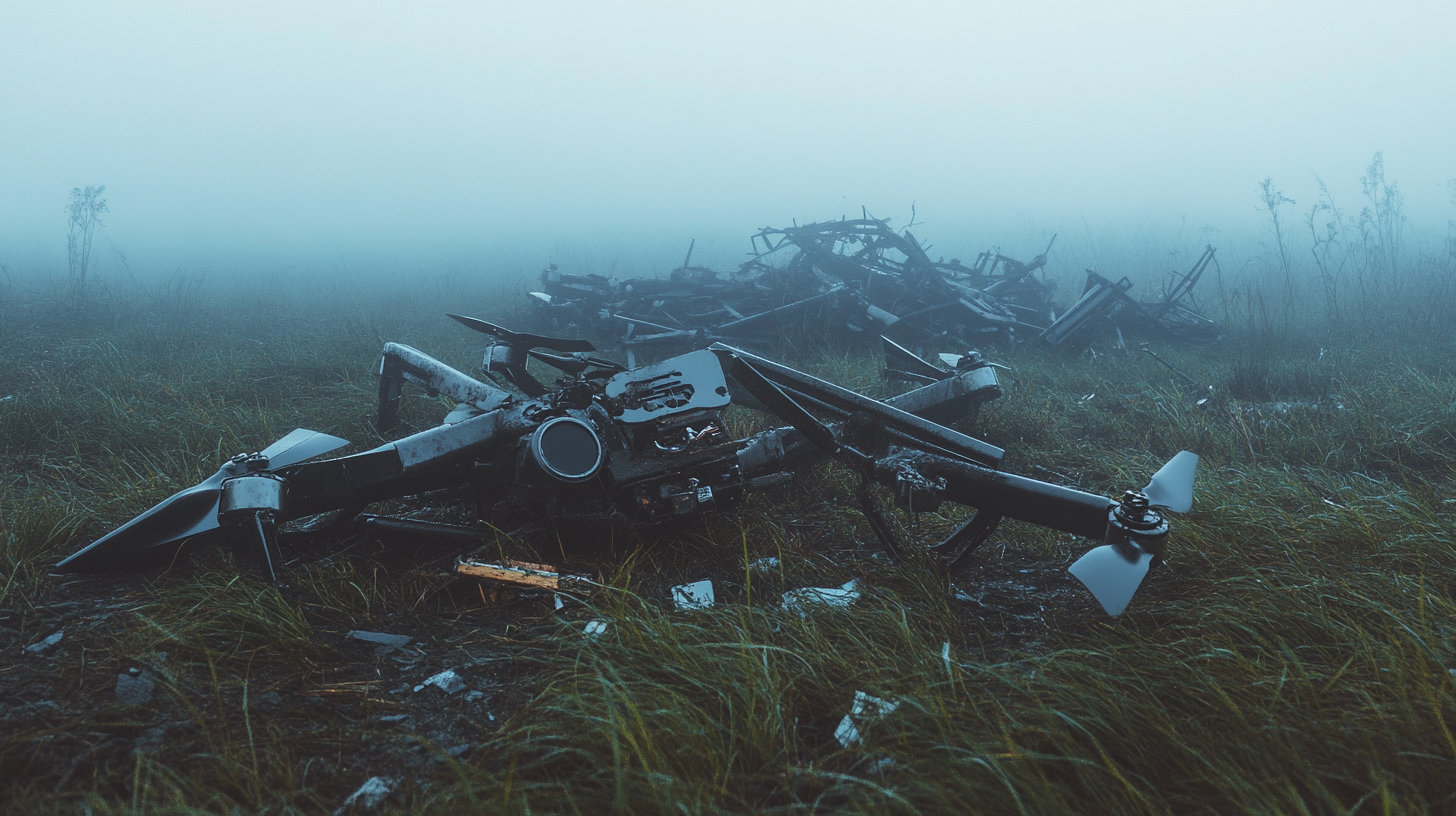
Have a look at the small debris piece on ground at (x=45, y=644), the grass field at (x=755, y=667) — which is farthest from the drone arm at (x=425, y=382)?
the small debris piece on ground at (x=45, y=644)

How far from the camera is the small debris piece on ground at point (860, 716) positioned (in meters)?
1.77

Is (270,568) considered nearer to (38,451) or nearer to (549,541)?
(549,541)

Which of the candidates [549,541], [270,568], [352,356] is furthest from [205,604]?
[352,356]

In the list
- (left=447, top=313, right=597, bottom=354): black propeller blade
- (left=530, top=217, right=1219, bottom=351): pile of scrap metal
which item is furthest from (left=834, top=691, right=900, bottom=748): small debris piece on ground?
(left=530, top=217, right=1219, bottom=351): pile of scrap metal

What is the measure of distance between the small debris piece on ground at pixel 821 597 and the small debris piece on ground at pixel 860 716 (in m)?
0.51

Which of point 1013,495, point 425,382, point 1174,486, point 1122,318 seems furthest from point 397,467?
point 1122,318

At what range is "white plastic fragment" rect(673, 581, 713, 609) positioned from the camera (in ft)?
8.17

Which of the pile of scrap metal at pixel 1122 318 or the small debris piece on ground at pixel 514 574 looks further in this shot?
the pile of scrap metal at pixel 1122 318

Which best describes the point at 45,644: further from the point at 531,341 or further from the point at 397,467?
the point at 531,341

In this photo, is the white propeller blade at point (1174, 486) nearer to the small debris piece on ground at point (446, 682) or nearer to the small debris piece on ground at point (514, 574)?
the small debris piece on ground at point (514, 574)

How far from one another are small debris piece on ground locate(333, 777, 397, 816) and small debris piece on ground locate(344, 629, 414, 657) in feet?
2.23

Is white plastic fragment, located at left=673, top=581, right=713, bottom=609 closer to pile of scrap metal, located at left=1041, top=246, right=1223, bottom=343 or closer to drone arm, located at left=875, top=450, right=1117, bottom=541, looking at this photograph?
drone arm, located at left=875, top=450, right=1117, bottom=541

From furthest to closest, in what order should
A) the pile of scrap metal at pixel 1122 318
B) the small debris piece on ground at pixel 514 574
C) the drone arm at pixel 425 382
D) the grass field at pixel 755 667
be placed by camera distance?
1. the pile of scrap metal at pixel 1122 318
2. the drone arm at pixel 425 382
3. the small debris piece on ground at pixel 514 574
4. the grass field at pixel 755 667

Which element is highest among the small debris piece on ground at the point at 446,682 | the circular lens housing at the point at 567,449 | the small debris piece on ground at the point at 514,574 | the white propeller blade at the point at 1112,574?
the circular lens housing at the point at 567,449
